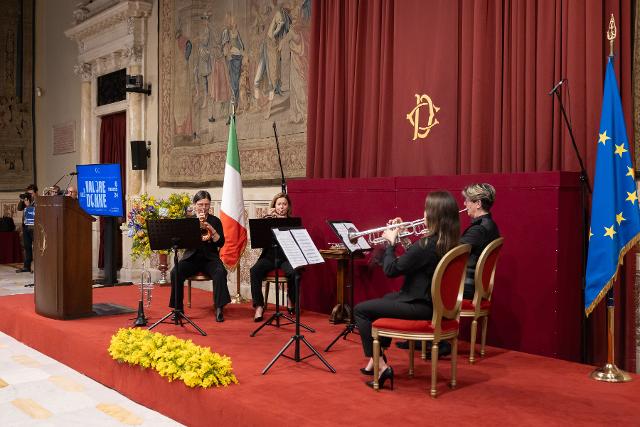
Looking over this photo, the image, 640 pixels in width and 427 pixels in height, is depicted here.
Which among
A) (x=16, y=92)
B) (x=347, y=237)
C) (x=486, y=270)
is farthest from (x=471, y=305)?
(x=16, y=92)

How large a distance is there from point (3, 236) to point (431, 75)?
11461 mm

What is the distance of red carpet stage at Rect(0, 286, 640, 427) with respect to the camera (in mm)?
3711

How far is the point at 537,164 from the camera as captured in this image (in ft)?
18.7

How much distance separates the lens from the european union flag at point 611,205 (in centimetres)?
455

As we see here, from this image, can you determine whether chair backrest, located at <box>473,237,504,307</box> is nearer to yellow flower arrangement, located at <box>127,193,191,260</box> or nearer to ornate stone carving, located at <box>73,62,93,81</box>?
yellow flower arrangement, located at <box>127,193,191,260</box>

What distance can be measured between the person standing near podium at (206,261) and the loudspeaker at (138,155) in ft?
15.2

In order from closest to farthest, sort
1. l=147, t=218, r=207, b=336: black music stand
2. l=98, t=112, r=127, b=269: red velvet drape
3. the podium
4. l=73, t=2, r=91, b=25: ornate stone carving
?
l=147, t=218, r=207, b=336: black music stand, the podium, l=98, t=112, r=127, b=269: red velvet drape, l=73, t=2, r=91, b=25: ornate stone carving

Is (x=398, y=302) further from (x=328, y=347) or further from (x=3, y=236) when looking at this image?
(x=3, y=236)

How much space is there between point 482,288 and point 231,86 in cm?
578

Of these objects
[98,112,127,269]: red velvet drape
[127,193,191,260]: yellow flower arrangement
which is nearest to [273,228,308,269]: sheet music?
[127,193,191,260]: yellow flower arrangement

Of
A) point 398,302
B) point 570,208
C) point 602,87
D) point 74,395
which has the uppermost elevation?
point 602,87

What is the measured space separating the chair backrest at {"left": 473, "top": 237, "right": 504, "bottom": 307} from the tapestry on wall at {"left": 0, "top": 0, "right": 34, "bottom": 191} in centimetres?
1292

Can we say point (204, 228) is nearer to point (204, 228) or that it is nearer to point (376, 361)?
point (204, 228)

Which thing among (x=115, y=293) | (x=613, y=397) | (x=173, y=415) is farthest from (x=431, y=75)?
(x=115, y=293)
